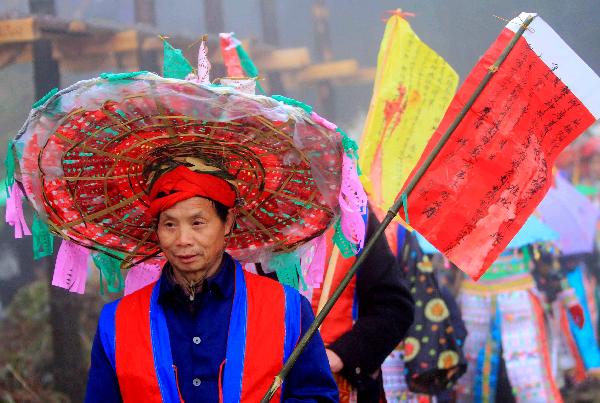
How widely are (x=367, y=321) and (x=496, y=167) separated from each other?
74 cm

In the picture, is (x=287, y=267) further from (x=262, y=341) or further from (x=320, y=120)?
(x=320, y=120)

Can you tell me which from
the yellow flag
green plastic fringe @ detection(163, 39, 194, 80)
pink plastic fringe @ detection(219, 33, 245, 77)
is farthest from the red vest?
pink plastic fringe @ detection(219, 33, 245, 77)

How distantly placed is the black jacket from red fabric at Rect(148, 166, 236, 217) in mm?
854

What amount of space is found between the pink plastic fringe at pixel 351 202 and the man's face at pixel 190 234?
38 cm

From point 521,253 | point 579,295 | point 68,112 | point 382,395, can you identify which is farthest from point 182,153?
point 579,295

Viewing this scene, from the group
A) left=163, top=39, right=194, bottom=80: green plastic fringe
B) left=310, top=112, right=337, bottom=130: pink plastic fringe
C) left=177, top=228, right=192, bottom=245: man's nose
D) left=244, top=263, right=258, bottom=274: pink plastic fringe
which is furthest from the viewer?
left=163, top=39, right=194, bottom=80: green plastic fringe

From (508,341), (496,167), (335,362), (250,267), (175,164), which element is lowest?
(508,341)

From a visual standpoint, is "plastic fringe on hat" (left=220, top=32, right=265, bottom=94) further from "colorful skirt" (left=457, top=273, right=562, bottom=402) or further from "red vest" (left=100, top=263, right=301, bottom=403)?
"colorful skirt" (left=457, top=273, right=562, bottom=402)

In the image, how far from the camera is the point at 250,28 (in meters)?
6.46

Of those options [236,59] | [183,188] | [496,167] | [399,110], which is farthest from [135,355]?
[236,59]

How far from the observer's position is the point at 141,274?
2.84 meters

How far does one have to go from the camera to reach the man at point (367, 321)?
300 centimetres

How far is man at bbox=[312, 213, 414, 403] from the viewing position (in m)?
3.00

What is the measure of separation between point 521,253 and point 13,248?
3.40 metres
